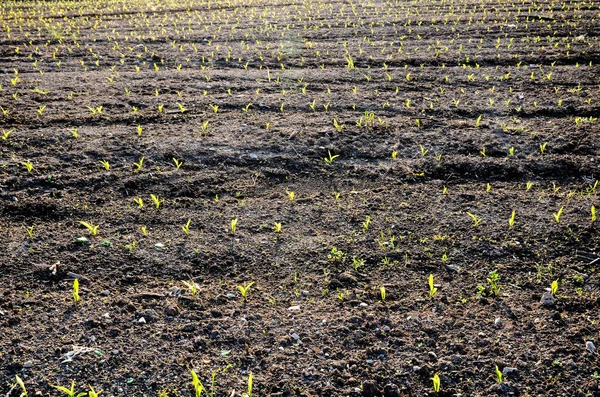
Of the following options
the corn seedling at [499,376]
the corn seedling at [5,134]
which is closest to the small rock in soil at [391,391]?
the corn seedling at [499,376]

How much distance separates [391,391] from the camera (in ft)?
7.43

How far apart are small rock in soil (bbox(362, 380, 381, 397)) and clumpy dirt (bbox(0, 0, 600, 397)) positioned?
4 centimetres

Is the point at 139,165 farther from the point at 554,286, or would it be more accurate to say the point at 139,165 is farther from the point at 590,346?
the point at 590,346

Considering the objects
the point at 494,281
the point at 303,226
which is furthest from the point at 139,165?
the point at 494,281

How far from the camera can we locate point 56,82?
6305 millimetres

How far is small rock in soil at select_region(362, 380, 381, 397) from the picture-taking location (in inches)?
89.4

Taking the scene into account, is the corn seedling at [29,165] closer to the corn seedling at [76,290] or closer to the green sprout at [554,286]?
the corn seedling at [76,290]

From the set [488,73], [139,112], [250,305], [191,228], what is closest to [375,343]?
[250,305]

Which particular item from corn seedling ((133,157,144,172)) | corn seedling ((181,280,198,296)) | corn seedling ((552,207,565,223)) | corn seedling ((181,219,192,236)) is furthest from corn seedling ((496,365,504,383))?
corn seedling ((133,157,144,172))

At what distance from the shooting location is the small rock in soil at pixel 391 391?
226 centimetres

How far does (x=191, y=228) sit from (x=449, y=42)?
Answer: 6.78 m

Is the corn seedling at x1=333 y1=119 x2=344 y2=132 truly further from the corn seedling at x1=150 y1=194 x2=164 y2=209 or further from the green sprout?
the green sprout

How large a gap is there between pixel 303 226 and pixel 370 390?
1473 millimetres

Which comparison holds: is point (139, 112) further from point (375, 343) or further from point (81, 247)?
point (375, 343)
